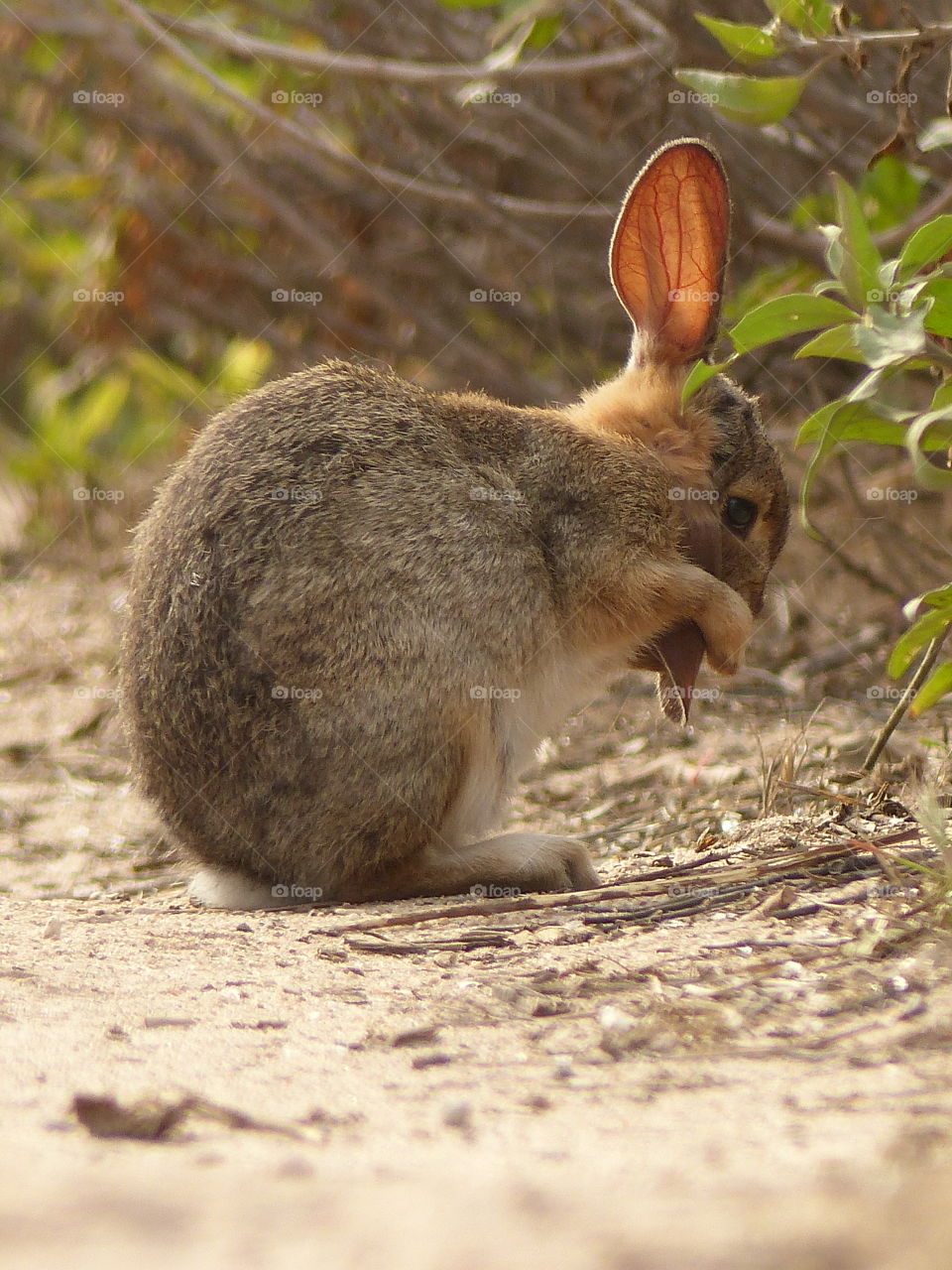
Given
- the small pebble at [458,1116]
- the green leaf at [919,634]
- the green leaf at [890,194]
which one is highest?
the green leaf at [890,194]

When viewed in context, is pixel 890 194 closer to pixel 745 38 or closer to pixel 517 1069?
pixel 745 38

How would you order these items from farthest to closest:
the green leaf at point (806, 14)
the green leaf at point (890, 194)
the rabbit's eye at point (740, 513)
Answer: the green leaf at point (890, 194) < the rabbit's eye at point (740, 513) < the green leaf at point (806, 14)

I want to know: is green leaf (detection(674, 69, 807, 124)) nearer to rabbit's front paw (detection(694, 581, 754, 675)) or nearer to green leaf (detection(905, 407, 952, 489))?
green leaf (detection(905, 407, 952, 489))

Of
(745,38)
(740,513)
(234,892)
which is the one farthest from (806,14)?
(234,892)

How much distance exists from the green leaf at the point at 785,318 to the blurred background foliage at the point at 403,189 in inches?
61.2

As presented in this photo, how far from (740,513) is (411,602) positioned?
4.41 ft

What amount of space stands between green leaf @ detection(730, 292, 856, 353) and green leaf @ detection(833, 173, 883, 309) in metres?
0.05

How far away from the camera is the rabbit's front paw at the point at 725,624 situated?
14.3 feet

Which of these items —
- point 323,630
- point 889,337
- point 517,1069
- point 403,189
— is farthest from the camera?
point 403,189

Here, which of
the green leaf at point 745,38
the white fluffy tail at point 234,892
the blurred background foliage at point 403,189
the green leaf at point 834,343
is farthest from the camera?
the blurred background foliage at point 403,189

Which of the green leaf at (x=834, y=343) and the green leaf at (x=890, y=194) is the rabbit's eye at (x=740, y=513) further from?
the green leaf at (x=834, y=343)

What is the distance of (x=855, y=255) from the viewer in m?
3.05

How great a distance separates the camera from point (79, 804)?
18.0 feet

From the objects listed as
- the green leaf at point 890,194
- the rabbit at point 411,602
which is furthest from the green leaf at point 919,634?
the green leaf at point 890,194
